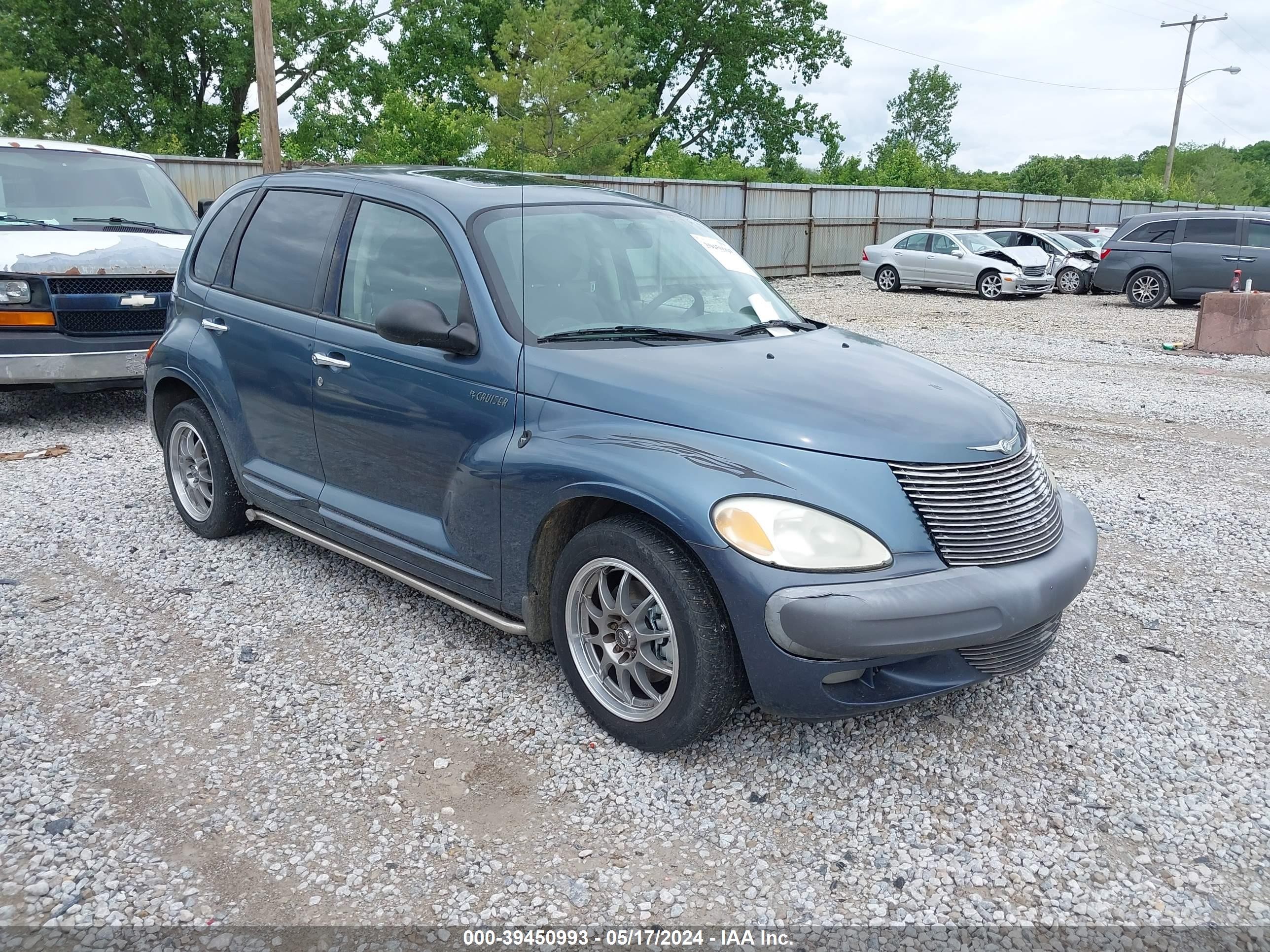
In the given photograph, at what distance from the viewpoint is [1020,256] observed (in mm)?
21453

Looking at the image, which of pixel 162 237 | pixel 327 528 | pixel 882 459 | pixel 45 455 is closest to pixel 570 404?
pixel 882 459

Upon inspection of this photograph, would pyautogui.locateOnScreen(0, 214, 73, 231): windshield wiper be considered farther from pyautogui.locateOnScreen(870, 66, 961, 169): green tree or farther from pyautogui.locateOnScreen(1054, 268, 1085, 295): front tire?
pyautogui.locateOnScreen(870, 66, 961, 169): green tree

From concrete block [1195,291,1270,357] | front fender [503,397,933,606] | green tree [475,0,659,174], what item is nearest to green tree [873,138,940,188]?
green tree [475,0,659,174]

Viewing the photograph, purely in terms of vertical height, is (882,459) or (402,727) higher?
(882,459)

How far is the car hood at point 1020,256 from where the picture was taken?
69.6ft

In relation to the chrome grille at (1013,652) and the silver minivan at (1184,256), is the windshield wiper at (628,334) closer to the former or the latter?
the chrome grille at (1013,652)

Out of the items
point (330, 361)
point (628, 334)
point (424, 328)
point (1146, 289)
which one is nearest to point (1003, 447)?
point (628, 334)

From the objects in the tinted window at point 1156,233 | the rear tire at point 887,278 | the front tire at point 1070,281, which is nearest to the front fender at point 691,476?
the tinted window at point 1156,233

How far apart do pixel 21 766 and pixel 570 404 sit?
7.04ft

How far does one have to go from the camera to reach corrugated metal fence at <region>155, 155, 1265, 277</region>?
17.7 m

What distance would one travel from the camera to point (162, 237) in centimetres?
799

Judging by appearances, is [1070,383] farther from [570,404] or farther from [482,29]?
[482,29]

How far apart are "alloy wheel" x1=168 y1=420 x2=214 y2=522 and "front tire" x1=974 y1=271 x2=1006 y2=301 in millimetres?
18981

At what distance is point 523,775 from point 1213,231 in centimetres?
1913
